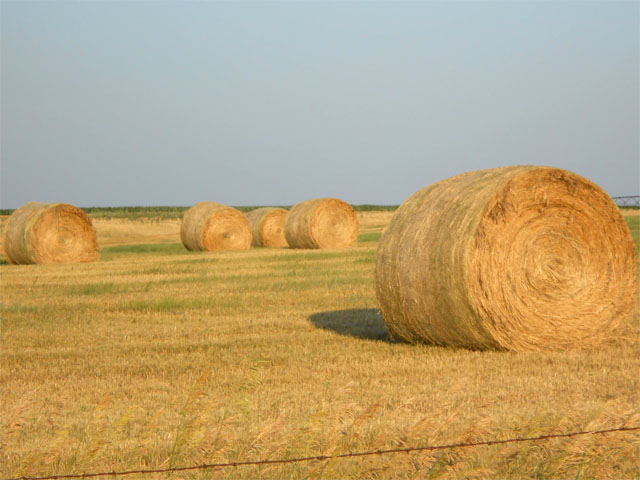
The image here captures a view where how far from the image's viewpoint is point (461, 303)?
29.8 ft

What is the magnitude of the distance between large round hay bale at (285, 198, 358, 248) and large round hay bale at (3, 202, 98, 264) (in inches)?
265

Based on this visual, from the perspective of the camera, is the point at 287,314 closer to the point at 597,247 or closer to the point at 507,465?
the point at 597,247

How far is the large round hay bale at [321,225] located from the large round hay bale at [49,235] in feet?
22.1

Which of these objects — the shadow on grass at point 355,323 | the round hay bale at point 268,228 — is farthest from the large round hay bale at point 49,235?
the shadow on grass at point 355,323

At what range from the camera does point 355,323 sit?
455 inches

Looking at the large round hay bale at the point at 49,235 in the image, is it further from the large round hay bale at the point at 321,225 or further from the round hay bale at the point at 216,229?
the large round hay bale at the point at 321,225

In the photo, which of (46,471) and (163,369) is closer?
(46,471)

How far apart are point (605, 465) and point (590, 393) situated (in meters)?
2.13

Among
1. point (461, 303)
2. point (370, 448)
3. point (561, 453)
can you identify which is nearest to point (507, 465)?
point (561, 453)

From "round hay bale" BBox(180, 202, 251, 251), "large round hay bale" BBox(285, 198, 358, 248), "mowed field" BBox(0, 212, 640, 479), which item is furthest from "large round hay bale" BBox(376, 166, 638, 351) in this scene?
"round hay bale" BBox(180, 202, 251, 251)

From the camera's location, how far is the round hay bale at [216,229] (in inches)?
1155

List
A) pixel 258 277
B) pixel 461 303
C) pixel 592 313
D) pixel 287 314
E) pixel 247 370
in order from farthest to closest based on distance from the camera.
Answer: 1. pixel 258 277
2. pixel 287 314
3. pixel 592 313
4. pixel 461 303
5. pixel 247 370

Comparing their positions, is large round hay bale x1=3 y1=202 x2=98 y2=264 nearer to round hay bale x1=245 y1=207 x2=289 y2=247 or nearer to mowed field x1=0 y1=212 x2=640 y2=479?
mowed field x1=0 y1=212 x2=640 y2=479

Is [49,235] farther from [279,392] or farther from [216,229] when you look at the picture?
[279,392]
